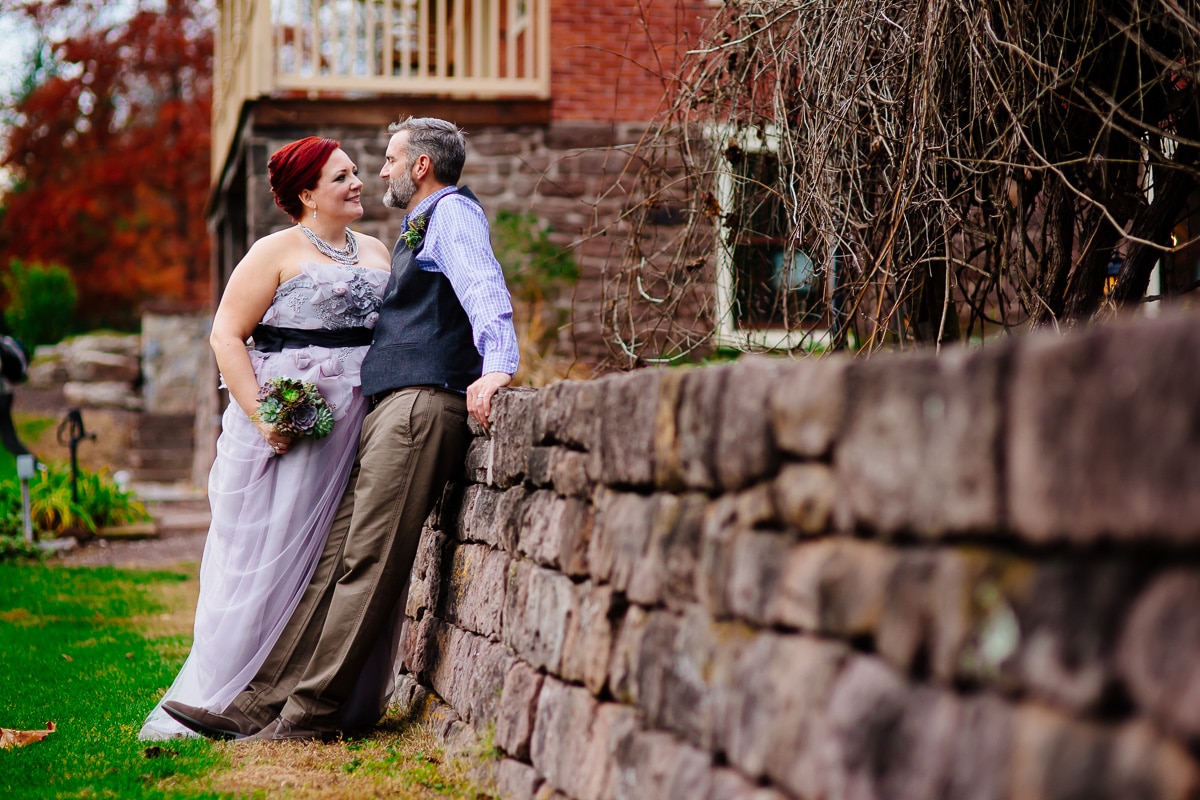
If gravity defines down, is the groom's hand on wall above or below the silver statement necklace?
below

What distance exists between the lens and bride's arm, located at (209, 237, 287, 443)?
13.4ft

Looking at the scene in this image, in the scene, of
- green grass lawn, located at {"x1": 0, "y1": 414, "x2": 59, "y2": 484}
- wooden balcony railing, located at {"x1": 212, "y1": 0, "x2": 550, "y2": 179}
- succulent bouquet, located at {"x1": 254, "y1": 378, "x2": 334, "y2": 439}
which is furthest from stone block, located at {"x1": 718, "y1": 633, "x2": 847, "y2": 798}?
green grass lawn, located at {"x1": 0, "y1": 414, "x2": 59, "y2": 484}

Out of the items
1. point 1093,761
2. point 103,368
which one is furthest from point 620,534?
point 103,368

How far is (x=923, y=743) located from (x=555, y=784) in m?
1.42

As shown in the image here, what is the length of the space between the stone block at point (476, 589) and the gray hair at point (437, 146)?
127cm

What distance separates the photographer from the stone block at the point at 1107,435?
122cm

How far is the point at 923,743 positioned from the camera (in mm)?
1523

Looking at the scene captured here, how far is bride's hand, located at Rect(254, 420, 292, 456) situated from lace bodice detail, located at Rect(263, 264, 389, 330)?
378mm

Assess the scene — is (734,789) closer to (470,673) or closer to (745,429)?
(745,429)

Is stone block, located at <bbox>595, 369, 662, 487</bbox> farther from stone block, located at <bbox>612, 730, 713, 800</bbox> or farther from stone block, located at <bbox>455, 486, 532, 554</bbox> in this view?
stone block, located at <bbox>455, 486, 532, 554</bbox>

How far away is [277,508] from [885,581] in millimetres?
2913

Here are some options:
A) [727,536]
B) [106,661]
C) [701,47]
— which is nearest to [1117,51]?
[701,47]

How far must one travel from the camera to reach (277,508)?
4125mm

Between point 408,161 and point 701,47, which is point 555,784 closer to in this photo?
point 408,161
